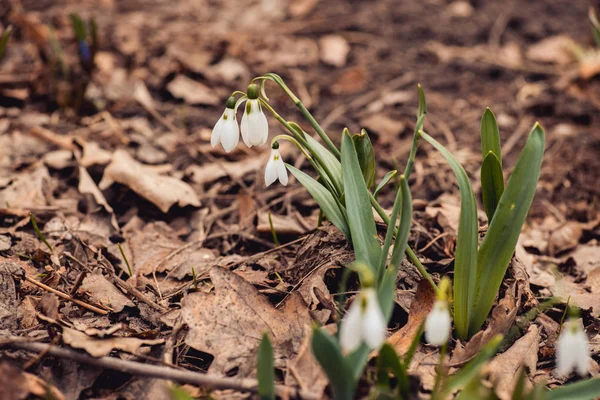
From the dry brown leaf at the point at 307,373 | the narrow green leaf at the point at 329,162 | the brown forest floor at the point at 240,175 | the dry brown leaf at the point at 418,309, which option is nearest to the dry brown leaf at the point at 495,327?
the brown forest floor at the point at 240,175

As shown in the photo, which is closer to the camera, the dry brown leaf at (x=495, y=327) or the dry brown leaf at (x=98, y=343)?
the dry brown leaf at (x=98, y=343)

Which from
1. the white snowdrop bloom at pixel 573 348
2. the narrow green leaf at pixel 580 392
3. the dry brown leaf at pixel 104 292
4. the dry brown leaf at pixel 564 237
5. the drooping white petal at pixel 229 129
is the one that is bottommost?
the dry brown leaf at pixel 564 237

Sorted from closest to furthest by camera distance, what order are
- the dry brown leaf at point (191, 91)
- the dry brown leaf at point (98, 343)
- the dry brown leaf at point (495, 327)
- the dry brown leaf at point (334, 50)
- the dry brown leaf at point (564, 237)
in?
the dry brown leaf at point (98, 343), the dry brown leaf at point (495, 327), the dry brown leaf at point (564, 237), the dry brown leaf at point (191, 91), the dry brown leaf at point (334, 50)

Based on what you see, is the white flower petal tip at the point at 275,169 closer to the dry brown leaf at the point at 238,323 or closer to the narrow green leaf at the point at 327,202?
the narrow green leaf at the point at 327,202

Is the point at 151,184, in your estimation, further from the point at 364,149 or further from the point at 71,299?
the point at 364,149

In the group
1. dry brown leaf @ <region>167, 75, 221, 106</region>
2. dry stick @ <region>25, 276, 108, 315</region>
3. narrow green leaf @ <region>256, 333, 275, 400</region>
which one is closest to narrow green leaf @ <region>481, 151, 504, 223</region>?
narrow green leaf @ <region>256, 333, 275, 400</region>

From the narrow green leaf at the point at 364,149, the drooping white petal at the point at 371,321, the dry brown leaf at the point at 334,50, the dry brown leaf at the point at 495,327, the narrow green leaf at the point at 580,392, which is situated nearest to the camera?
the drooping white petal at the point at 371,321
